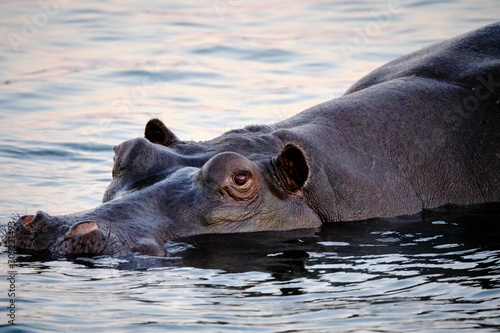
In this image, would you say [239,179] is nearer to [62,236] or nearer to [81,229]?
[81,229]

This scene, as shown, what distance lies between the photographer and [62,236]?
841 cm

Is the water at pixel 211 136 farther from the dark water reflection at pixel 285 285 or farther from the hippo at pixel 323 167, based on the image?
the hippo at pixel 323 167

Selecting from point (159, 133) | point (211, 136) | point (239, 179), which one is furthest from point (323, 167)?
point (211, 136)

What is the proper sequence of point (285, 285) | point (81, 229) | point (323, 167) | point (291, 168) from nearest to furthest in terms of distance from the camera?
point (285, 285), point (81, 229), point (291, 168), point (323, 167)

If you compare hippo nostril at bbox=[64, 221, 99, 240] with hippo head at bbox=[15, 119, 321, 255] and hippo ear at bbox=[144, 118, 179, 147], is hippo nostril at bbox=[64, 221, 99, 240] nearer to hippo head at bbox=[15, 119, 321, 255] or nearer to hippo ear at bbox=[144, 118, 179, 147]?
hippo head at bbox=[15, 119, 321, 255]

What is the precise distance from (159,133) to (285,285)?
2.74 meters

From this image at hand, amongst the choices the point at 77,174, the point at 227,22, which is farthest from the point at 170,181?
the point at 227,22

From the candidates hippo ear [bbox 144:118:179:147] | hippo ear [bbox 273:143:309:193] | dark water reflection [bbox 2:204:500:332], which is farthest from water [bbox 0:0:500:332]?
hippo ear [bbox 144:118:179:147]

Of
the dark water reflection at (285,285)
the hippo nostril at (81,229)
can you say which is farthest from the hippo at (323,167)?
the dark water reflection at (285,285)

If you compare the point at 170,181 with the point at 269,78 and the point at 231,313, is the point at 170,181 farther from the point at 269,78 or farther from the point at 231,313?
the point at 269,78

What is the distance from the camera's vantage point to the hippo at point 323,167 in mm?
8773

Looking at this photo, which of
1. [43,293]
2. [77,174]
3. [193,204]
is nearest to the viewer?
[43,293]

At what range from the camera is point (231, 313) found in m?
7.36

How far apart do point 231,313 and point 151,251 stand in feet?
4.82
